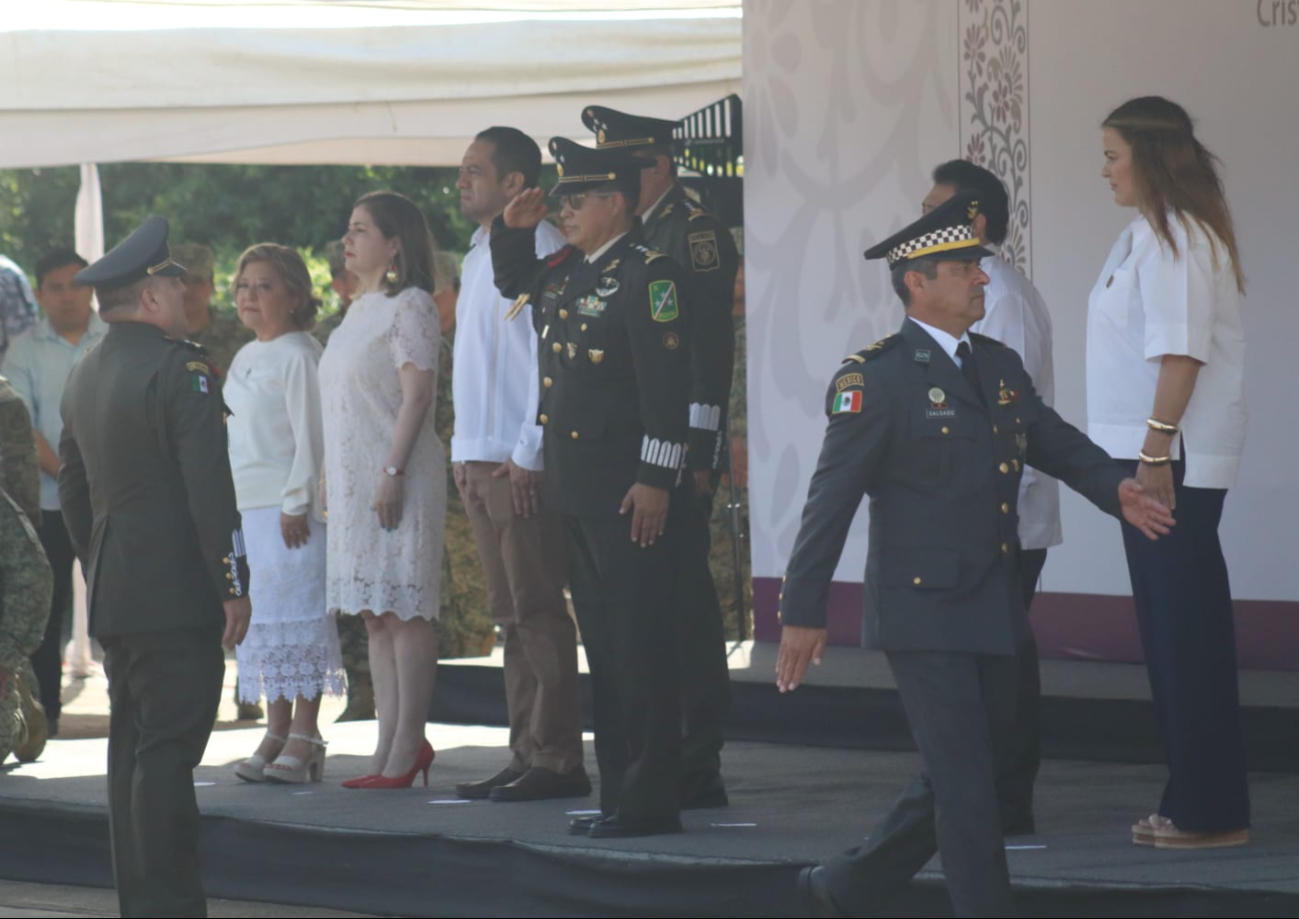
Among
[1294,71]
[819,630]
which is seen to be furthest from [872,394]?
[1294,71]

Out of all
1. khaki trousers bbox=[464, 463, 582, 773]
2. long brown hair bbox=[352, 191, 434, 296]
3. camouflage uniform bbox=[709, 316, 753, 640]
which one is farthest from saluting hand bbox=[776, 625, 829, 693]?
camouflage uniform bbox=[709, 316, 753, 640]

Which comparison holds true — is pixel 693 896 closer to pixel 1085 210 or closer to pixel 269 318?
pixel 269 318

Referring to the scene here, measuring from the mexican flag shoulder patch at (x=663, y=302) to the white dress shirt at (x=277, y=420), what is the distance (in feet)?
5.57

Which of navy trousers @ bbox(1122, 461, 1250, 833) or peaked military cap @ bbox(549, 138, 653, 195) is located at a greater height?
peaked military cap @ bbox(549, 138, 653, 195)

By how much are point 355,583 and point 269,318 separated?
3.15 ft

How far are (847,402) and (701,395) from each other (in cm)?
142

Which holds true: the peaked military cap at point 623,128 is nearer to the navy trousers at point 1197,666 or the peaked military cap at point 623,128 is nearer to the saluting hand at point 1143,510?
the navy trousers at point 1197,666

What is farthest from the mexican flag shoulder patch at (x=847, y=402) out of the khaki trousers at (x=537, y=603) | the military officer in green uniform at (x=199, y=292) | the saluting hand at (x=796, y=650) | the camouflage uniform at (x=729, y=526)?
the camouflage uniform at (x=729, y=526)

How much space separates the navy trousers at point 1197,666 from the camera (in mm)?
4840

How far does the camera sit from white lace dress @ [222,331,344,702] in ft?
20.9

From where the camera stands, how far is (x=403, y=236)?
6152mm

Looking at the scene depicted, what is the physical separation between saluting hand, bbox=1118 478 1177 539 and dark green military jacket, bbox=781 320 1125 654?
0.89ft

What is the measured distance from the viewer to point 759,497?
833 centimetres

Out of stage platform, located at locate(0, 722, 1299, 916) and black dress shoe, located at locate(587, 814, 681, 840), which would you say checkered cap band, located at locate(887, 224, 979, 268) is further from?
black dress shoe, located at locate(587, 814, 681, 840)
